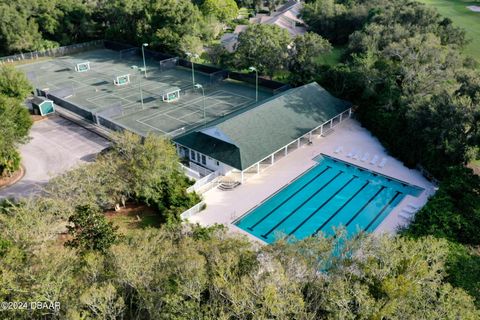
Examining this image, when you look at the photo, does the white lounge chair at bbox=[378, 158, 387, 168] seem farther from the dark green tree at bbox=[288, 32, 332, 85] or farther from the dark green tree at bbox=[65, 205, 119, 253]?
the dark green tree at bbox=[65, 205, 119, 253]

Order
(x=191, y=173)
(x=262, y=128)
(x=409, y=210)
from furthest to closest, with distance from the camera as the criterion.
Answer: (x=262, y=128) < (x=191, y=173) < (x=409, y=210)

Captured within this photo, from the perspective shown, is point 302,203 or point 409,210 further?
point 302,203

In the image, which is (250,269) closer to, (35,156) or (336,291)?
(336,291)

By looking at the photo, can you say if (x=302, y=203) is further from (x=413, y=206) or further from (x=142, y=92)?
(x=142, y=92)

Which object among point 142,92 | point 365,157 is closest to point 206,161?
point 365,157

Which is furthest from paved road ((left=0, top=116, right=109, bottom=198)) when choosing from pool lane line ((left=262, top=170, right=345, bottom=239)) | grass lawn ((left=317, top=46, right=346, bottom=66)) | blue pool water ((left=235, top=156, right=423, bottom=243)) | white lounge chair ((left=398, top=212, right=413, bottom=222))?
grass lawn ((left=317, top=46, right=346, bottom=66))

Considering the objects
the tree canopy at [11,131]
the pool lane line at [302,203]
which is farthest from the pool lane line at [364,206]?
the tree canopy at [11,131]
